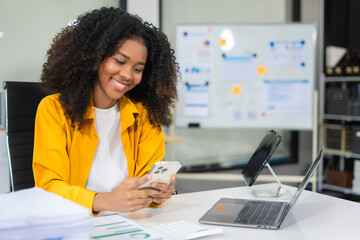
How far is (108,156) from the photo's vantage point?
1501mm

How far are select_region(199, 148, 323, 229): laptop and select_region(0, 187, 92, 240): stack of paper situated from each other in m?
0.50

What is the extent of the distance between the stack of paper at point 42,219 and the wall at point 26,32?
2.15 metres

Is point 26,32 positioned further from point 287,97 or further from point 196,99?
point 287,97

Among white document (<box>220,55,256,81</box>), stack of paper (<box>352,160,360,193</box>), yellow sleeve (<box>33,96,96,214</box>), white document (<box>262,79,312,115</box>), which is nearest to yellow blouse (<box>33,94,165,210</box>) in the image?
yellow sleeve (<box>33,96,96,214</box>)

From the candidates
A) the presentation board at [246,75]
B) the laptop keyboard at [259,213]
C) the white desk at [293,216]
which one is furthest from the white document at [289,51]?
the laptop keyboard at [259,213]

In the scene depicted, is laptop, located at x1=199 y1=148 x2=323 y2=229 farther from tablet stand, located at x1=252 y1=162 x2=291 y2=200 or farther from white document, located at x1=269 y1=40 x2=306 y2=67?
white document, located at x1=269 y1=40 x2=306 y2=67

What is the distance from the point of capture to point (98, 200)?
1.17 meters

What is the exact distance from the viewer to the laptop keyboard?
3.73 feet

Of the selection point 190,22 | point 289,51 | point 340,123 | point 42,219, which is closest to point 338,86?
point 340,123

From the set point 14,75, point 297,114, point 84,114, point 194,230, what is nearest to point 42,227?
point 194,230

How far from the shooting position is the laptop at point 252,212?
1114 millimetres

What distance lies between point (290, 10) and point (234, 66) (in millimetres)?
1507

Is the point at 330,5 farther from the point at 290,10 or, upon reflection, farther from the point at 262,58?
the point at 262,58

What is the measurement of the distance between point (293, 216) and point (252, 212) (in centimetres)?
13
